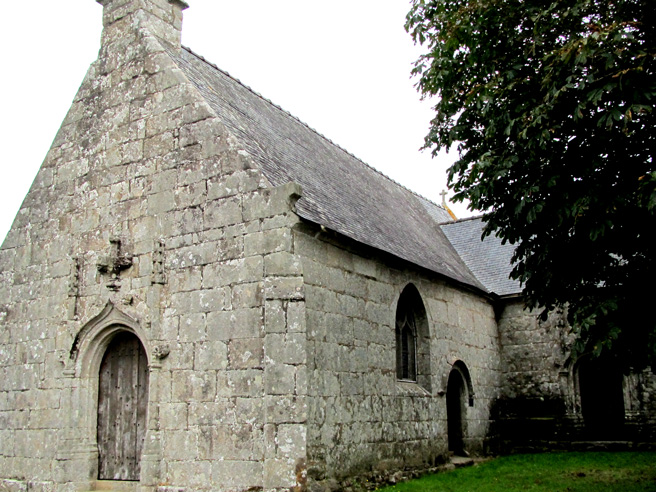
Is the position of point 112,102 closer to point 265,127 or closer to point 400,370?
point 265,127

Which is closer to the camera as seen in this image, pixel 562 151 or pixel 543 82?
pixel 543 82

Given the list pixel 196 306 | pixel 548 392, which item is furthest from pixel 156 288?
pixel 548 392

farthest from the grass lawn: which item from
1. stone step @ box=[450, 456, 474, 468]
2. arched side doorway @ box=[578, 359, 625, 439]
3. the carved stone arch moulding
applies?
the carved stone arch moulding

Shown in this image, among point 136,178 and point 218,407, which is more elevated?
point 136,178

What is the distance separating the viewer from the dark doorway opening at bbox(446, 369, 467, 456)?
14492mm

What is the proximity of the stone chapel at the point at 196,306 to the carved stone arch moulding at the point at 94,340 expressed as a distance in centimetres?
3

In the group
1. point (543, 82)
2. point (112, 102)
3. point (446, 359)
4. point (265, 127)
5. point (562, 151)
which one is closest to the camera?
point (543, 82)

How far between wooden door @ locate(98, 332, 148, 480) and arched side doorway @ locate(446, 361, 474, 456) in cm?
702

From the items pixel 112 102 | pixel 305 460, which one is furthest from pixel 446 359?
pixel 112 102

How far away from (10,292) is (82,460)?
3555 millimetres

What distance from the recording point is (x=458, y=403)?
48.8 ft

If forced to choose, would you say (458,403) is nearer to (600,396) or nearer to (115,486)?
(600,396)

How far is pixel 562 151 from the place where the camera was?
8820mm

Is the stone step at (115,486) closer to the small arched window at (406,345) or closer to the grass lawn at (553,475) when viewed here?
the grass lawn at (553,475)
